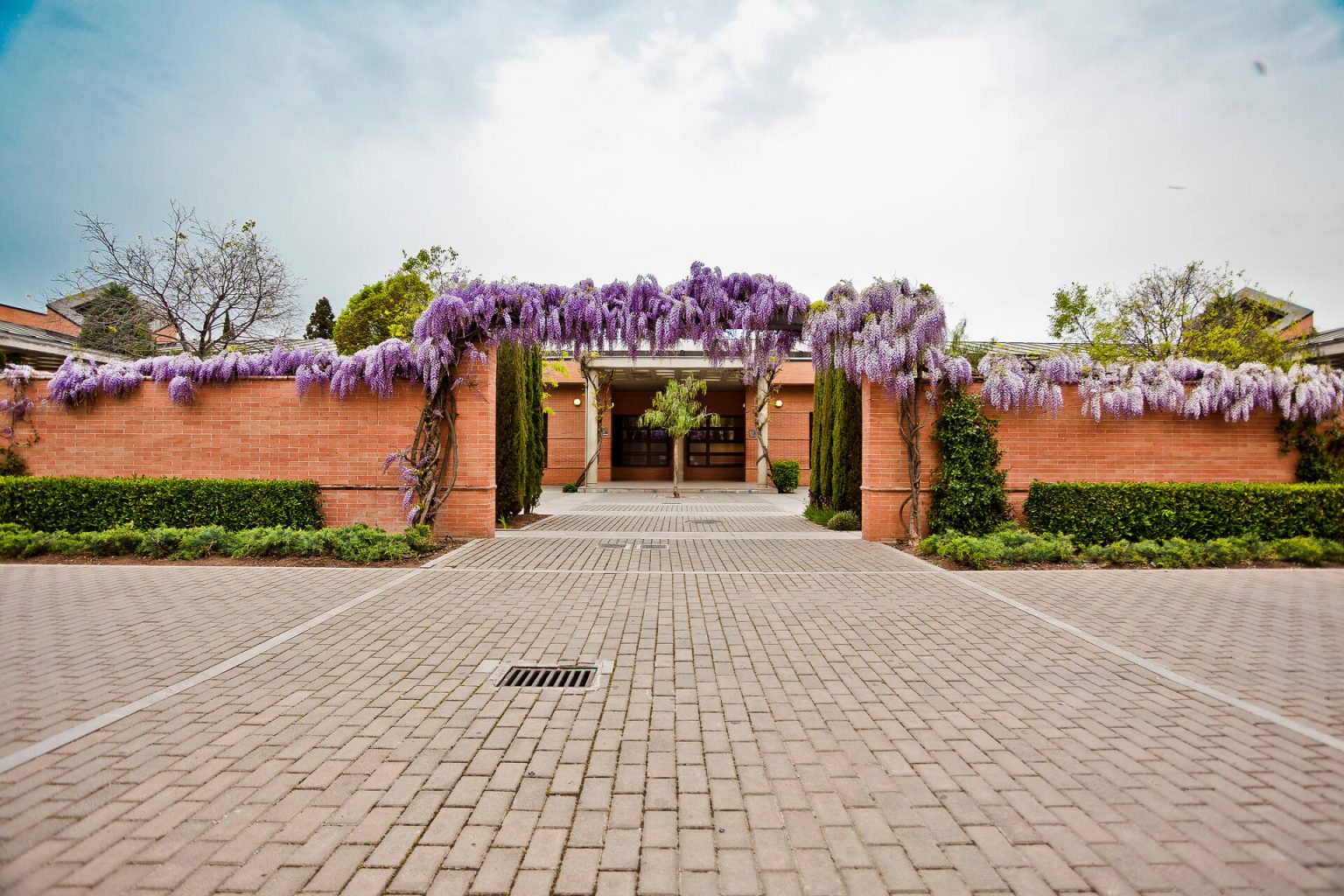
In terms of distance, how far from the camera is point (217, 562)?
7398 mm

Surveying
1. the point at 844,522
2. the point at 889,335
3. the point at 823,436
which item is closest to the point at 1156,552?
the point at 889,335

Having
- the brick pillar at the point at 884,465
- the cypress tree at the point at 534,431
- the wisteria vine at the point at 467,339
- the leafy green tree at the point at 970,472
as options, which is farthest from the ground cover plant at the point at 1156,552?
the cypress tree at the point at 534,431

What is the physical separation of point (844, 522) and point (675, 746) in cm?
858

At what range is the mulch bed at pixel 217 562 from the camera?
731 cm

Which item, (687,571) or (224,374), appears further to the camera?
(224,374)

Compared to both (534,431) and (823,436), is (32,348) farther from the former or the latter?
(823,436)

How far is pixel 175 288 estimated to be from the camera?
1716 cm

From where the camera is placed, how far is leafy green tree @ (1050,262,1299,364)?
14211 millimetres

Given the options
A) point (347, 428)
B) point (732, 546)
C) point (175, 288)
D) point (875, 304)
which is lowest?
point (732, 546)

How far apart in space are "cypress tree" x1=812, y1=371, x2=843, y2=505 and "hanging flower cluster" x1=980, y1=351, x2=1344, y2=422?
145 inches

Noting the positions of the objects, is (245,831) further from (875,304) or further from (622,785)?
(875,304)

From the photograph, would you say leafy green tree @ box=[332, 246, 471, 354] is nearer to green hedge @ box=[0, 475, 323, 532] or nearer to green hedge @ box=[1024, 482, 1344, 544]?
green hedge @ box=[0, 475, 323, 532]

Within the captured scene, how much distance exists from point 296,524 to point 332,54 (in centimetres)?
623

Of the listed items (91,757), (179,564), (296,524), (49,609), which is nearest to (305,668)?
(91,757)
